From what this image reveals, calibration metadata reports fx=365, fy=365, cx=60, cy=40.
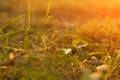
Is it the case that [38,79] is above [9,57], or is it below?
below

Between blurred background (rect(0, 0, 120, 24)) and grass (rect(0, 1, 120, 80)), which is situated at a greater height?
blurred background (rect(0, 0, 120, 24))

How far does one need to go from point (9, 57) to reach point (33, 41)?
0.46 meters

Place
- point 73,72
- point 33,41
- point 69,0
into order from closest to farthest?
1. point 73,72
2. point 33,41
3. point 69,0

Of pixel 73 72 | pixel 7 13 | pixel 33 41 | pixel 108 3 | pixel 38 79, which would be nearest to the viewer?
pixel 38 79

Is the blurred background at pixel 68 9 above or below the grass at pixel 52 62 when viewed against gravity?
above

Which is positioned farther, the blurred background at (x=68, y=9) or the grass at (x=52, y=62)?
the blurred background at (x=68, y=9)

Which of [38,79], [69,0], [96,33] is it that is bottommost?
[38,79]

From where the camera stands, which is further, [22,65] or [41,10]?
[41,10]

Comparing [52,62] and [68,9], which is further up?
[68,9]

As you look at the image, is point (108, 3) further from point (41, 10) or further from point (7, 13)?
point (7, 13)

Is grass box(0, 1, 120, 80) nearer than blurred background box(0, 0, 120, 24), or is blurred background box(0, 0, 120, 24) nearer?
grass box(0, 1, 120, 80)

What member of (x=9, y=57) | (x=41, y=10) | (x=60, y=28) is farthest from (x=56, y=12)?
(x=9, y=57)

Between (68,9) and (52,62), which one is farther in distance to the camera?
(68,9)

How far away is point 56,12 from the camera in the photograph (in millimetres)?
4117
